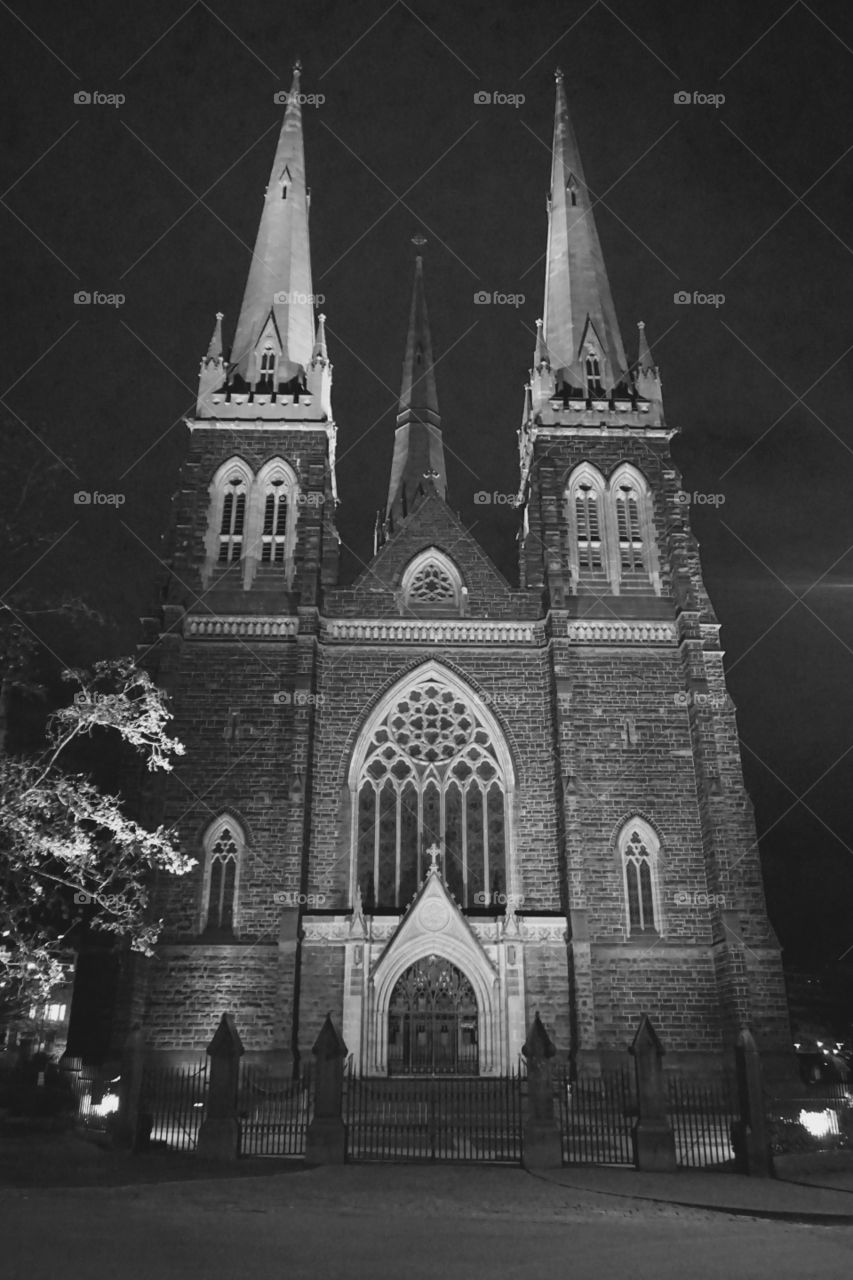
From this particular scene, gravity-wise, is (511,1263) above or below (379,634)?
below

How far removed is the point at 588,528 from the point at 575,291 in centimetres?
916

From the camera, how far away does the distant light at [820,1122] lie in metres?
18.0

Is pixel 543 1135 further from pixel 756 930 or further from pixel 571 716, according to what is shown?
pixel 571 716

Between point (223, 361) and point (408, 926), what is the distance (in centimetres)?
1783

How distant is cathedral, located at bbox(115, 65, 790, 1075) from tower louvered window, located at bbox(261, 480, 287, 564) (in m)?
0.06

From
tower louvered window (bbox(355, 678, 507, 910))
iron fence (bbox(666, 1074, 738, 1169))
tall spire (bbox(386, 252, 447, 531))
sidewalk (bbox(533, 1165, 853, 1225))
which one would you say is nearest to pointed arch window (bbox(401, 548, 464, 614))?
tower louvered window (bbox(355, 678, 507, 910))

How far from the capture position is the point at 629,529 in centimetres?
2878

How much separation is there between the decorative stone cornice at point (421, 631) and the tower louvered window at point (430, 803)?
1.31 metres

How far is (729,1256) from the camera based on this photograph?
26.3 feet

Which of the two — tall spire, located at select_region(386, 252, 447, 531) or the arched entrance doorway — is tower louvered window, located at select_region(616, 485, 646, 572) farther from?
the arched entrance doorway

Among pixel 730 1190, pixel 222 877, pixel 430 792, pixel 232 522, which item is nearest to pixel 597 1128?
pixel 730 1190

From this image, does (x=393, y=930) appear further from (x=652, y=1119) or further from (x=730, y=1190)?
(x=730, y=1190)

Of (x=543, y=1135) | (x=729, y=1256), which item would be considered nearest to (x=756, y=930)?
(x=543, y=1135)

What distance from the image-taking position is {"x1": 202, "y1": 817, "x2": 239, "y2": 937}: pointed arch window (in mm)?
23422
